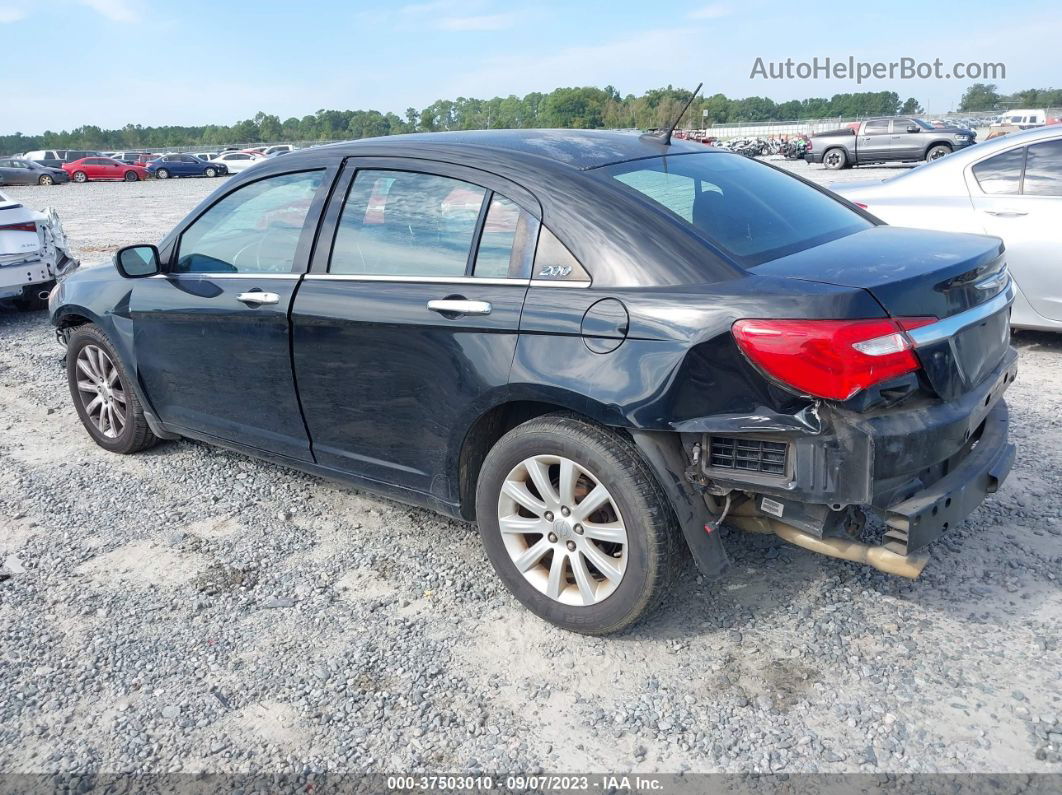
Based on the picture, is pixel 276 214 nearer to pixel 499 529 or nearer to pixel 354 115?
pixel 499 529

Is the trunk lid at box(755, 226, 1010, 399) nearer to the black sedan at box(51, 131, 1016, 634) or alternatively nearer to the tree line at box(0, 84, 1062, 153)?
the black sedan at box(51, 131, 1016, 634)

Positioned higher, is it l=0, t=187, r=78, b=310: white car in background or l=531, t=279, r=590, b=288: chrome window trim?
l=531, t=279, r=590, b=288: chrome window trim

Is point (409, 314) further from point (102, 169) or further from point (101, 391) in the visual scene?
point (102, 169)

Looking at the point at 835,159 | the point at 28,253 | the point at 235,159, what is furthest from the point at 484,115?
the point at 28,253

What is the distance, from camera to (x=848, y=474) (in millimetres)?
2531

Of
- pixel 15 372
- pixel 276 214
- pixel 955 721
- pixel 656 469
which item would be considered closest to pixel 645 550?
pixel 656 469

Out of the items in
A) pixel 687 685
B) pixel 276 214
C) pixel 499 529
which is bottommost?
pixel 687 685

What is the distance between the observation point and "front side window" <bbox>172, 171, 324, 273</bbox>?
3.76m

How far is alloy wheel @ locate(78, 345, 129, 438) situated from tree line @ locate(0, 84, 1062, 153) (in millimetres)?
75045

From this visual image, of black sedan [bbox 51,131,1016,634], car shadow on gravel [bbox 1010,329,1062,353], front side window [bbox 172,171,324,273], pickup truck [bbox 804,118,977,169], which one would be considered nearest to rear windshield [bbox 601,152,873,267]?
black sedan [bbox 51,131,1016,634]

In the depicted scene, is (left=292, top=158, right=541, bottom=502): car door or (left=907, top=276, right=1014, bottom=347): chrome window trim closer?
(left=907, top=276, right=1014, bottom=347): chrome window trim

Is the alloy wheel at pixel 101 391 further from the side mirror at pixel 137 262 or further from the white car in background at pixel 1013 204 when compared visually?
the white car in background at pixel 1013 204

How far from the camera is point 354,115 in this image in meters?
98.0

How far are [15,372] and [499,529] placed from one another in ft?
18.4
